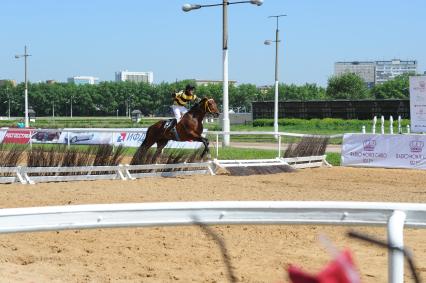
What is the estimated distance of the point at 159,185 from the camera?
1514 cm

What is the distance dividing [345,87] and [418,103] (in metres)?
82.0

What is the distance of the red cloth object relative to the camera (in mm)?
1467

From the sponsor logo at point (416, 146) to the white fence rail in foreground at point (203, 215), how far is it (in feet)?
55.2

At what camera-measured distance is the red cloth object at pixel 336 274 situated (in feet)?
4.81

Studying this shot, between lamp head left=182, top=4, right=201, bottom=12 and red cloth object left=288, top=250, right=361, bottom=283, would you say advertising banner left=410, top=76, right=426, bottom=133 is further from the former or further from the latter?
red cloth object left=288, top=250, right=361, bottom=283

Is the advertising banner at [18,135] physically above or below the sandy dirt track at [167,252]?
above

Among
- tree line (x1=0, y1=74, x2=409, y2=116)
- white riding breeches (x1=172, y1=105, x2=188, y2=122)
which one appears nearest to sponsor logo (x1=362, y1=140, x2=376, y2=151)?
white riding breeches (x1=172, y1=105, x2=188, y2=122)

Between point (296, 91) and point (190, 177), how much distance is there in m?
125

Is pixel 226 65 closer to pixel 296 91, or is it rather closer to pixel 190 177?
pixel 190 177

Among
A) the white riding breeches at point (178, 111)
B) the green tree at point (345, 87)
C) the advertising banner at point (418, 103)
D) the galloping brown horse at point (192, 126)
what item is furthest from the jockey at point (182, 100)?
the green tree at point (345, 87)

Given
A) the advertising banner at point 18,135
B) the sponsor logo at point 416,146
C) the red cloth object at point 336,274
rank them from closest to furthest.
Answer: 1. the red cloth object at point 336,274
2. the sponsor logo at point 416,146
3. the advertising banner at point 18,135

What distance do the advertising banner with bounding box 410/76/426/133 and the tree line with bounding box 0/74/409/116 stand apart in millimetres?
101119

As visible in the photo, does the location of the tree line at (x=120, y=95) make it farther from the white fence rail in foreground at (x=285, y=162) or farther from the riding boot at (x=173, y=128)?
the riding boot at (x=173, y=128)

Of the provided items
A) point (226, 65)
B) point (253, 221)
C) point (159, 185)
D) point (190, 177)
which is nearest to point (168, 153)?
point (190, 177)
